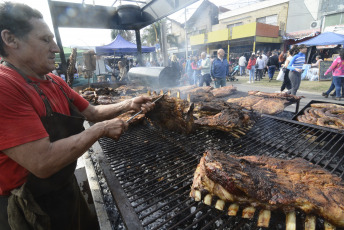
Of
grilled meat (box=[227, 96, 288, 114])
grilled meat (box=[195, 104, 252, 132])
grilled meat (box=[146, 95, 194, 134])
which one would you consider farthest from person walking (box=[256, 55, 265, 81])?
grilled meat (box=[146, 95, 194, 134])

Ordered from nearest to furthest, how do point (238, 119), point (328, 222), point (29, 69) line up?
1. point (328, 222)
2. point (29, 69)
3. point (238, 119)

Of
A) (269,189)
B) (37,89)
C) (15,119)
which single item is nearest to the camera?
(15,119)

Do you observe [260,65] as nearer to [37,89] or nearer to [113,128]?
[113,128]

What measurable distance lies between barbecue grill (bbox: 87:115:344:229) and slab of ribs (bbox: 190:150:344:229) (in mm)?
347

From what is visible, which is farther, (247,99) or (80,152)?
(247,99)

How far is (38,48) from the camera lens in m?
1.72

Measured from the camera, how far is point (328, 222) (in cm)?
145

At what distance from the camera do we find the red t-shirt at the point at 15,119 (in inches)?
53.3

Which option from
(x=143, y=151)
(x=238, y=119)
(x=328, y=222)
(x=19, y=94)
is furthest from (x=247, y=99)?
(x=19, y=94)

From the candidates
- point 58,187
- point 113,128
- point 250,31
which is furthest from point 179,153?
point 250,31

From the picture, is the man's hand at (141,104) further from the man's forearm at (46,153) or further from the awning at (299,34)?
the awning at (299,34)

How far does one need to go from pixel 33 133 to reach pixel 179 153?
6.37 ft

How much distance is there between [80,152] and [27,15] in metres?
1.35

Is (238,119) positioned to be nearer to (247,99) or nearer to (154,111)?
(154,111)
